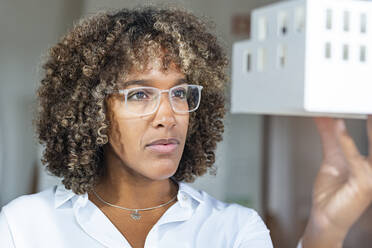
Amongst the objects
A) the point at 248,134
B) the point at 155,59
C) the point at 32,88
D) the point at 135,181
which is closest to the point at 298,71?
the point at 155,59

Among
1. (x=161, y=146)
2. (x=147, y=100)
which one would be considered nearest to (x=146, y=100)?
(x=147, y=100)

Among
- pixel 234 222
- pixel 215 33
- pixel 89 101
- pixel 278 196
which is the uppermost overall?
pixel 215 33

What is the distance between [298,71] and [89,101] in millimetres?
550

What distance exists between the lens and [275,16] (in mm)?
1653

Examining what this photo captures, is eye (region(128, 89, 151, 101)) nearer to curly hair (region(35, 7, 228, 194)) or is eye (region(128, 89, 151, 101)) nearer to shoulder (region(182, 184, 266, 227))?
curly hair (region(35, 7, 228, 194))

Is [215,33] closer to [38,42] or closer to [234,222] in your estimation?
[234,222]

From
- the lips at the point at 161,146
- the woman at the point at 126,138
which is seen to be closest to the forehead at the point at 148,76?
the woman at the point at 126,138

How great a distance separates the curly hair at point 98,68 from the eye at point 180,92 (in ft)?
0.14

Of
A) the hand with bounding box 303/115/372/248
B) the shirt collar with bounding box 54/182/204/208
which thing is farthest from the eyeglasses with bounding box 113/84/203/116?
the hand with bounding box 303/115/372/248

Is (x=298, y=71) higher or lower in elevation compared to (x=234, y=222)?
higher

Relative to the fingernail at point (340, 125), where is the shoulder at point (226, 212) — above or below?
below

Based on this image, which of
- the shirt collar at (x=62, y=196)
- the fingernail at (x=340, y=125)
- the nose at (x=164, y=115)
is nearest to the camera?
the nose at (x=164, y=115)

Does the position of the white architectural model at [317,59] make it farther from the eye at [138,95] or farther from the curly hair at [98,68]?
the eye at [138,95]

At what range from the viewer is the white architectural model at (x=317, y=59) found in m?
1.50
